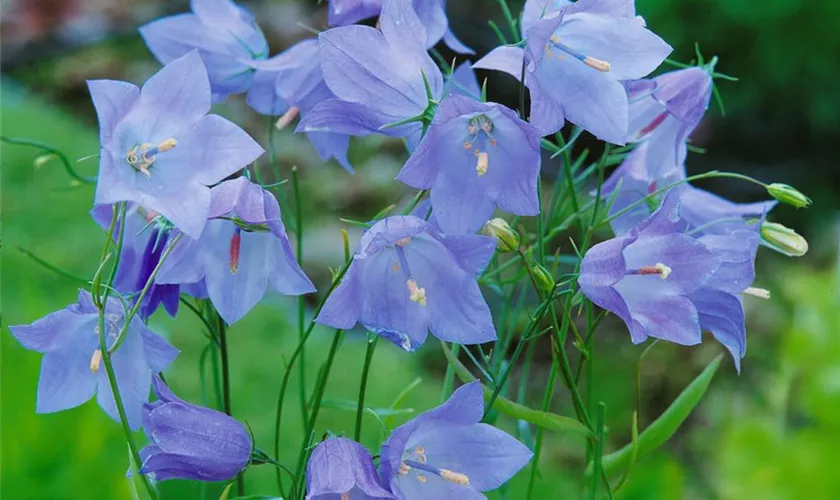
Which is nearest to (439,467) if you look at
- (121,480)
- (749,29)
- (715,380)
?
(121,480)

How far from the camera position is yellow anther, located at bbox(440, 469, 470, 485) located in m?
0.51

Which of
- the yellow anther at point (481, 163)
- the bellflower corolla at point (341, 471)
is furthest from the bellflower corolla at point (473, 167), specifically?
the bellflower corolla at point (341, 471)

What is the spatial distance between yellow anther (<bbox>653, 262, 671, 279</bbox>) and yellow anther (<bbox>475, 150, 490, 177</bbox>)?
11 centimetres

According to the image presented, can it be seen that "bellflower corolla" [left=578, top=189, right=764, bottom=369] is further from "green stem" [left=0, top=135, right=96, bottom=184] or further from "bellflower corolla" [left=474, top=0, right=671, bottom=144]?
"green stem" [left=0, top=135, right=96, bottom=184]

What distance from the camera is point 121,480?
1.02 m

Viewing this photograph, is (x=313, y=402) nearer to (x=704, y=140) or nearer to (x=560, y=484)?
(x=560, y=484)

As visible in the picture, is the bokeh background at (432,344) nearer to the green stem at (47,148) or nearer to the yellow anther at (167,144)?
the green stem at (47,148)

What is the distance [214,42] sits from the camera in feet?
2.12

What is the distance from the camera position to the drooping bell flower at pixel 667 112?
0.60m

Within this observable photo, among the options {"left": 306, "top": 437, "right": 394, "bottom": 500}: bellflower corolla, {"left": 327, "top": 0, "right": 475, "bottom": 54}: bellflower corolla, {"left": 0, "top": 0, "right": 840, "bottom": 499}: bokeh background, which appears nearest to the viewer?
{"left": 306, "top": 437, "right": 394, "bottom": 500}: bellflower corolla

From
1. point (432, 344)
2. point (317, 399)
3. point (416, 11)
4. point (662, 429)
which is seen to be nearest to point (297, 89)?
point (416, 11)

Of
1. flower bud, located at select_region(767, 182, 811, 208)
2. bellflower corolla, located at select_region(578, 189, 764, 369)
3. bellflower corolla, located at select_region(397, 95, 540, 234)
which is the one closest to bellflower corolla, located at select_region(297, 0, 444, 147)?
bellflower corolla, located at select_region(397, 95, 540, 234)

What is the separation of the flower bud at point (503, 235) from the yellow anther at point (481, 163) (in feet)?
0.09

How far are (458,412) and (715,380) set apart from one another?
240cm
